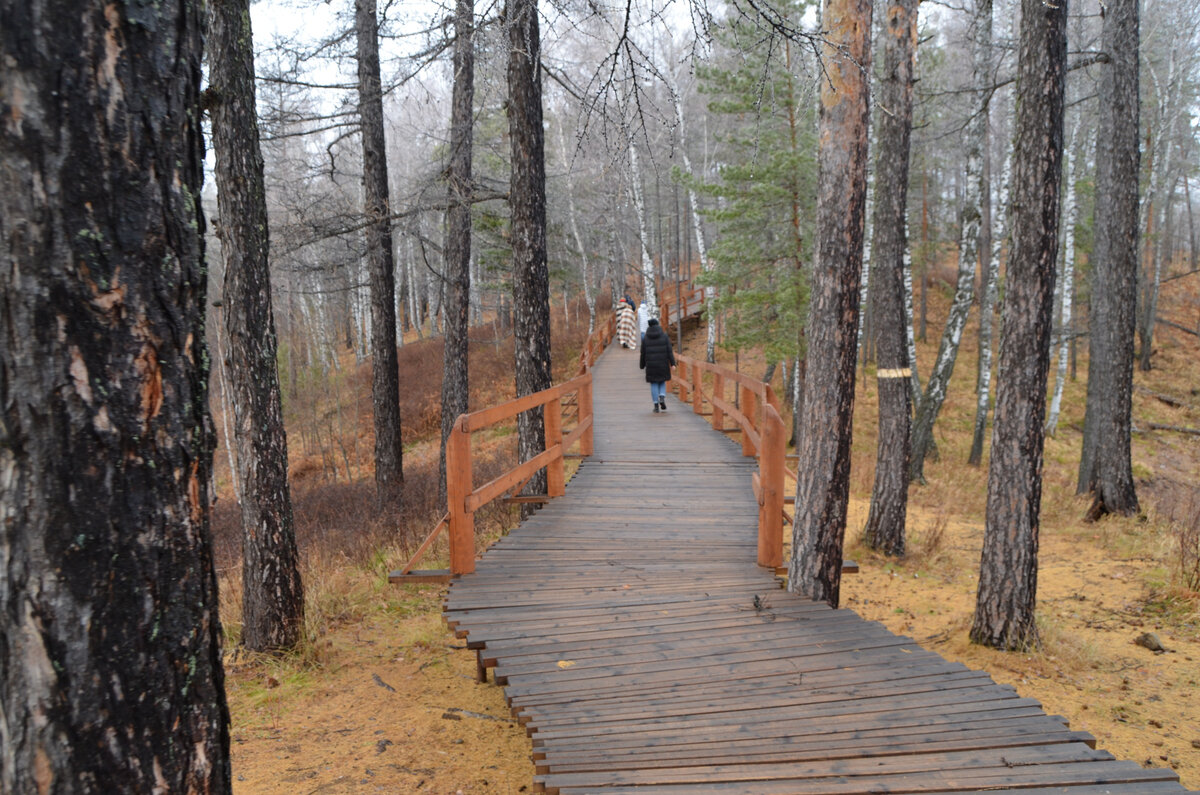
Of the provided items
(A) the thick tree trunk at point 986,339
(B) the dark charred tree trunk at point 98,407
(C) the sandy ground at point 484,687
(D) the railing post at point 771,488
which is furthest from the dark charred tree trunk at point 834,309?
(A) the thick tree trunk at point 986,339

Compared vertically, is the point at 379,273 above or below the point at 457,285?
above

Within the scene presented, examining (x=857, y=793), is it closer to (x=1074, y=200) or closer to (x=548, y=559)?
(x=548, y=559)

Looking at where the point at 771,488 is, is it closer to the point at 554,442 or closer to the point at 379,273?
the point at 554,442

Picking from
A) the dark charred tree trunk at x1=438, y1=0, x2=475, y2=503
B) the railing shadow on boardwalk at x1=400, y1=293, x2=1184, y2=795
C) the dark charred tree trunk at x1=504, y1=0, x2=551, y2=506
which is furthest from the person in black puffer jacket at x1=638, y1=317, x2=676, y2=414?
the railing shadow on boardwalk at x1=400, y1=293, x2=1184, y2=795

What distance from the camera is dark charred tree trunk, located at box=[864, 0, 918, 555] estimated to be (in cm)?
934

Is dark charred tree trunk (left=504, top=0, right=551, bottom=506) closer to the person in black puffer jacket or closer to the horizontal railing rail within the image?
the horizontal railing rail

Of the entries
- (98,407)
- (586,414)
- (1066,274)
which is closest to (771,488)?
(98,407)

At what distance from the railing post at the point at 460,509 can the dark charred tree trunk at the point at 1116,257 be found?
10007 mm

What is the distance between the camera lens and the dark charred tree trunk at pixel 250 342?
19.0 feet

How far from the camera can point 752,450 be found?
9.75 m

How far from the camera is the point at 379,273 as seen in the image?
468 inches

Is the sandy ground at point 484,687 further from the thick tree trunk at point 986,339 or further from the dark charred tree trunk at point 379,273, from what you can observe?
the thick tree trunk at point 986,339

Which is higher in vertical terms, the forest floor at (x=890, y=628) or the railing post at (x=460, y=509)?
the railing post at (x=460, y=509)

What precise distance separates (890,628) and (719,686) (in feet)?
13.6
